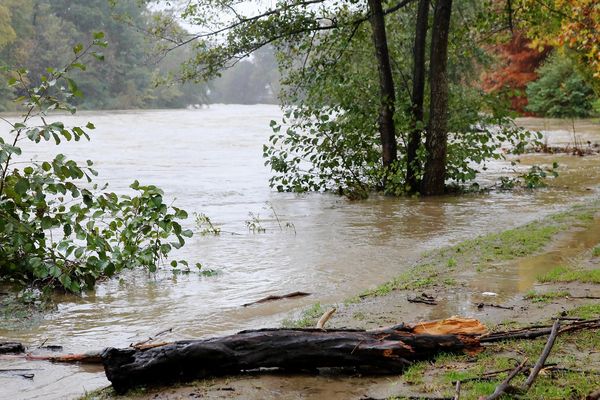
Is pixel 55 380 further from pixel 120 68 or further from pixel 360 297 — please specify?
pixel 120 68

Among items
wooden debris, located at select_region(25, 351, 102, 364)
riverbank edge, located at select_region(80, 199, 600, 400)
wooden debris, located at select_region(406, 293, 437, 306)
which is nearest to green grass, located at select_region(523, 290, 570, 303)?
riverbank edge, located at select_region(80, 199, 600, 400)

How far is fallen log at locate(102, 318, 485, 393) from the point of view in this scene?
4.46 m

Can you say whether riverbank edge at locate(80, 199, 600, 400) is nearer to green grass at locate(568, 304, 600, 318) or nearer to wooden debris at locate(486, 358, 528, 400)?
green grass at locate(568, 304, 600, 318)

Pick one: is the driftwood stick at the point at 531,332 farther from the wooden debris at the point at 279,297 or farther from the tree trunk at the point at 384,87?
the tree trunk at the point at 384,87

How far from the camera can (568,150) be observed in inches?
930

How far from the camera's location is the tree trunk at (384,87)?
1503cm

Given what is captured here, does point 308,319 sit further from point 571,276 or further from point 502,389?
point 502,389

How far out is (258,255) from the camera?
9977mm

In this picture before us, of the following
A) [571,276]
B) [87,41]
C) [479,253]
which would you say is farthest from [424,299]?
[87,41]

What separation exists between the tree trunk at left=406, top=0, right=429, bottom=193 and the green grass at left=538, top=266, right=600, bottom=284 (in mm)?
7809

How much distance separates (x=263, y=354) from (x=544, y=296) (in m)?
2.88

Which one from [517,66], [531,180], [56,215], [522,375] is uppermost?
[517,66]

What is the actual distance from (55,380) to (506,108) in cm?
1147

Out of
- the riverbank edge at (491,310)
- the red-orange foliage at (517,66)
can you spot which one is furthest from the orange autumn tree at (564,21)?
the red-orange foliage at (517,66)
